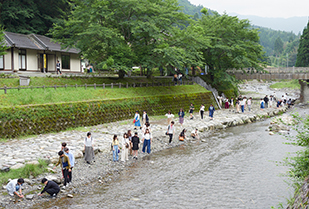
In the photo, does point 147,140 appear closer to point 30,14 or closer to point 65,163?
point 65,163

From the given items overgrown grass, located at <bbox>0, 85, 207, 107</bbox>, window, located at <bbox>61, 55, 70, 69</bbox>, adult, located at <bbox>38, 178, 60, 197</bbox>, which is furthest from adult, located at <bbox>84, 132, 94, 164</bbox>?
window, located at <bbox>61, 55, 70, 69</bbox>

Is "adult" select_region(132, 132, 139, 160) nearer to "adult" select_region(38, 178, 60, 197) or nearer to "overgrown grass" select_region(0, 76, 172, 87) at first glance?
"adult" select_region(38, 178, 60, 197)

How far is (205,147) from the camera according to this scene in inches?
834

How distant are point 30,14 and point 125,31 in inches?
807

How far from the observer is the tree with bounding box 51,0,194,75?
28578 mm

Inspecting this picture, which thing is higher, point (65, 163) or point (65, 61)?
point (65, 61)

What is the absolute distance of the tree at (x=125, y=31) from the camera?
2858cm

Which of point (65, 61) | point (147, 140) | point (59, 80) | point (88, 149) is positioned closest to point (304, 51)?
point (65, 61)

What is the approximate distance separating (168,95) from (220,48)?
13117mm

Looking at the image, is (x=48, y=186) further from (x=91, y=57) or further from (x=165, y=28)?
(x=165, y=28)

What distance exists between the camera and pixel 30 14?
43.2 metres

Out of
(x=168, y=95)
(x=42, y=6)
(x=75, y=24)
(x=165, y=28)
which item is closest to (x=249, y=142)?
(x=168, y=95)

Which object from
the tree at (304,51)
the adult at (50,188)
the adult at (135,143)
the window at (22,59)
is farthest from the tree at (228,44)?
the tree at (304,51)

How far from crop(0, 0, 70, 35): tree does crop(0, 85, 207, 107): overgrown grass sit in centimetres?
2198
